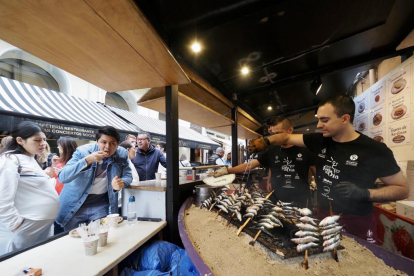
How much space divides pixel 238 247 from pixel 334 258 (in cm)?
58

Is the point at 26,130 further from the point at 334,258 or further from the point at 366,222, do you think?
the point at 366,222

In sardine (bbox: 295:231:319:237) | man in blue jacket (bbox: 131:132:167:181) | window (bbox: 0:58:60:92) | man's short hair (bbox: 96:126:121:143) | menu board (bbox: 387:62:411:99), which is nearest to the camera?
sardine (bbox: 295:231:319:237)

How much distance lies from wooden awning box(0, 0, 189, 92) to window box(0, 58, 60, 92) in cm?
599

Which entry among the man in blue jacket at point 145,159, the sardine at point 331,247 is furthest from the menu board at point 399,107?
the man in blue jacket at point 145,159

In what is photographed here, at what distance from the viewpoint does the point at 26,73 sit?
220 inches

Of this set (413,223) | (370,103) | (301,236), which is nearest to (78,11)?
(301,236)

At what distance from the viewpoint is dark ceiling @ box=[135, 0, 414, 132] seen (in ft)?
6.64

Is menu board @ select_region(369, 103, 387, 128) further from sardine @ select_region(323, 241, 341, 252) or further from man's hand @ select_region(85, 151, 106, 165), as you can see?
man's hand @ select_region(85, 151, 106, 165)

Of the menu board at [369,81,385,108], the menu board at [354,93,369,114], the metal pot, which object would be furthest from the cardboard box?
the menu board at [354,93,369,114]

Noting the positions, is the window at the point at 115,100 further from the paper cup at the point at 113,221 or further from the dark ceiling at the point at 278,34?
the paper cup at the point at 113,221

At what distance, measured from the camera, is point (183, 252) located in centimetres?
164

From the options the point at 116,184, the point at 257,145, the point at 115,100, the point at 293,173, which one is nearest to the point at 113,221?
the point at 116,184

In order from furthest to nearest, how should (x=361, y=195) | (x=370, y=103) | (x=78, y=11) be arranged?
(x=370, y=103), (x=361, y=195), (x=78, y=11)

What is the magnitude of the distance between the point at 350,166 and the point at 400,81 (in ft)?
6.77
